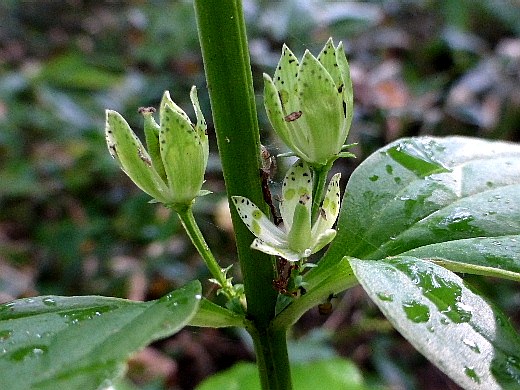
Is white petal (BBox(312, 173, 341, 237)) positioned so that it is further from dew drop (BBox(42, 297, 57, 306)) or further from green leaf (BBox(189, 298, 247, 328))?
dew drop (BBox(42, 297, 57, 306))

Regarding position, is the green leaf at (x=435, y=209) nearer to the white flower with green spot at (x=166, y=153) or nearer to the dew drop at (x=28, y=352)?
the white flower with green spot at (x=166, y=153)

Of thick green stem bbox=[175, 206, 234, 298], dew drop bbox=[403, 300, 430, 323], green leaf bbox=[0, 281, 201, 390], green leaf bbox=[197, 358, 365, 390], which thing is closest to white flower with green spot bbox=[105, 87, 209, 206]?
thick green stem bbox=[175, 206, 234, 298]

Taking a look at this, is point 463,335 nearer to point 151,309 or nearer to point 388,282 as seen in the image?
point 388,282

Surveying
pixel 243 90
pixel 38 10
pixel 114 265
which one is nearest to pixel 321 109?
pixel 243 90

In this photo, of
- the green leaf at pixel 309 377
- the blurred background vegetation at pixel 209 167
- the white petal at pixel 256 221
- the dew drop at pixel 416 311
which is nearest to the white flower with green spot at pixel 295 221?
the white petal at pixel 256 221

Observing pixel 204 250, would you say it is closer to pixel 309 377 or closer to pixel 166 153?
pixel 166 153

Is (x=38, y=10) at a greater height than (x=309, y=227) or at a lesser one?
greater
